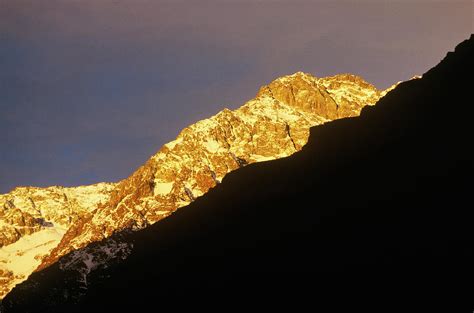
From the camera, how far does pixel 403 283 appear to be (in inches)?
4823

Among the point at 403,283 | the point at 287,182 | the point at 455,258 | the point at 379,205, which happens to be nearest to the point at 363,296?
the point at 403,283

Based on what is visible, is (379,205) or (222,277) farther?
(222,277)

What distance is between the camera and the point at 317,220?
163 metres

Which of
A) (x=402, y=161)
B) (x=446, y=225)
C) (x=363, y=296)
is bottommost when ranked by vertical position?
A: (x=363, y=296)

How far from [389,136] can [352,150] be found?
43.1 feet

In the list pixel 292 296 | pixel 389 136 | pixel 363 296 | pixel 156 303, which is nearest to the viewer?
pixel 363 296

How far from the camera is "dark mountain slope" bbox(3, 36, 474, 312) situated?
12344cm

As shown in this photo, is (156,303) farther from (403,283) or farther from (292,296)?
(403,283)

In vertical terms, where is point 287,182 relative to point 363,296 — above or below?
above

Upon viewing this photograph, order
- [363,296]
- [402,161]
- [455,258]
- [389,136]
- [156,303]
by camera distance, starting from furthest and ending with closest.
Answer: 1. [156,303]
2. [389,136]
3. [402,161]
4. [363,296]
5. [455,258]

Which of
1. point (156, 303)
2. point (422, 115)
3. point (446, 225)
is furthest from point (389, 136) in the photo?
point (156, 303)

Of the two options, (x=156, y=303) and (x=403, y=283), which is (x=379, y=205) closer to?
(x=403, y=283)

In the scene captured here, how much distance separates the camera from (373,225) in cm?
14375

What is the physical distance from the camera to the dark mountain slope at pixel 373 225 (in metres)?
123
